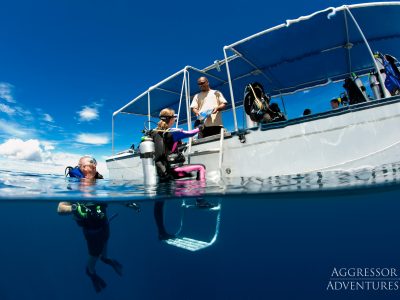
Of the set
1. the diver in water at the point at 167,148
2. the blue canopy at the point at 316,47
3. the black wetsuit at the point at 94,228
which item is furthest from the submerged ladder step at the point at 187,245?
the blue canopy at the point at 316,47

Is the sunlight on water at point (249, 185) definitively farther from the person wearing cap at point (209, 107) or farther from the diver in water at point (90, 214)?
the person wearing cap at point (209, 107)

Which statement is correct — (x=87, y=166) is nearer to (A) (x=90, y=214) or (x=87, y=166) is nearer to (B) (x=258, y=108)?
(A) (x=90, y=214)

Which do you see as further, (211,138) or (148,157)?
(211,138)

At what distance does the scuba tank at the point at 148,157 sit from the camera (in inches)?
160

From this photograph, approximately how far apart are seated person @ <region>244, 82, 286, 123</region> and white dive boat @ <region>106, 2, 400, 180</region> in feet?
0.61

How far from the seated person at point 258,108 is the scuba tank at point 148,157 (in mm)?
2200

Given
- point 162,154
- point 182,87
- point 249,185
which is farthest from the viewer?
point 182,87

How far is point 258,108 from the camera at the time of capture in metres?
4.81

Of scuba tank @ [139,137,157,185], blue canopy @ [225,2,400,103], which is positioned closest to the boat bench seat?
scuba tank @ [139,137,157,185]

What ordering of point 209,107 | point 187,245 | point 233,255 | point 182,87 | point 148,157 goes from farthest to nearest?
point 233,255
point 182,87
point 209,107
point 187,245
point 148,157

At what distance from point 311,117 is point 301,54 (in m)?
3.66

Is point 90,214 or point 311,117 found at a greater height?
point 311,117

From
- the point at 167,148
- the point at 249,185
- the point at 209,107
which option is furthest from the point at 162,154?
the point at 209,107

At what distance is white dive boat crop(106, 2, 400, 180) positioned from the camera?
3.97 meters
